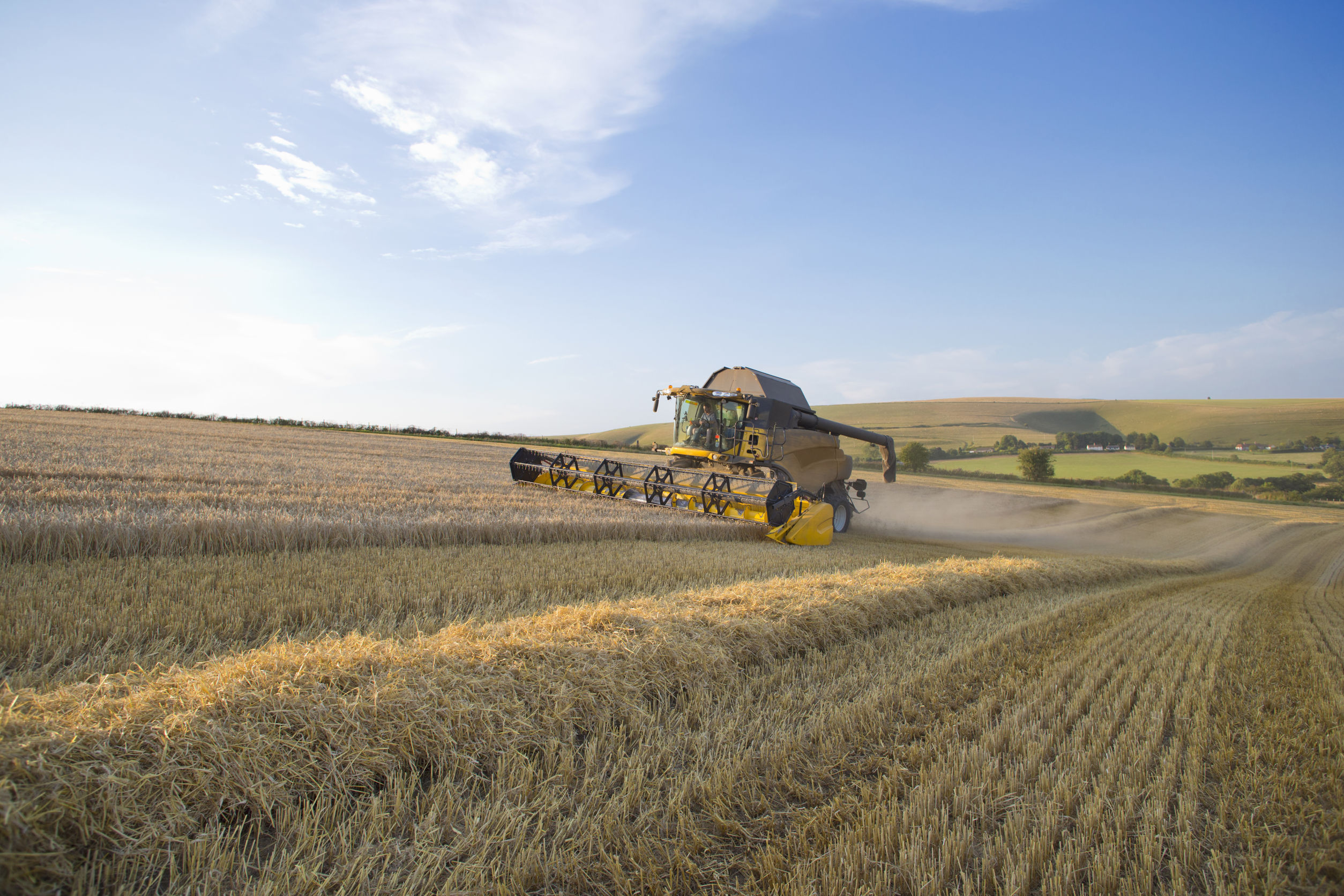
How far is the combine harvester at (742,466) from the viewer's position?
9984mm

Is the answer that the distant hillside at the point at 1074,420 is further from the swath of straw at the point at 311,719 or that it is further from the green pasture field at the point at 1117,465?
the swath of straw at the point at 311,719

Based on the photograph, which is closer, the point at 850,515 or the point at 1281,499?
the point at 850,515

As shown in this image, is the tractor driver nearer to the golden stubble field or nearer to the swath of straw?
the golden stubble field

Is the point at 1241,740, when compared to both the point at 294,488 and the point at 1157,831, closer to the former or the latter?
the point at 1157,831

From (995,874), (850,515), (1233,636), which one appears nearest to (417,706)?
(995,874)

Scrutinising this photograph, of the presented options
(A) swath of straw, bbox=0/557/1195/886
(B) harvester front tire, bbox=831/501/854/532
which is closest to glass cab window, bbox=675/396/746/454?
(B) harvester front tire, bbox=831/501/854/532

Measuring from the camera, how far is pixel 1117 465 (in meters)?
41.2

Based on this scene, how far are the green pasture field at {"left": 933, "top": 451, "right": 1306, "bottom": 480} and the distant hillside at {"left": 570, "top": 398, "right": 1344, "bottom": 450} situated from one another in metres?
6.09

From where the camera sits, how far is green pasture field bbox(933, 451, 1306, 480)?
37.2 meters

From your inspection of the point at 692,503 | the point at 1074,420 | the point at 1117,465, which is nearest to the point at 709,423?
the point at 692,503

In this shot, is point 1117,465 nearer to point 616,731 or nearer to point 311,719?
point 616,731

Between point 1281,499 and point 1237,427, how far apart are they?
30.2 metres

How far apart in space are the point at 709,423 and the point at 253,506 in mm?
7804

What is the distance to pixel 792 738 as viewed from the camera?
279 centimetres
